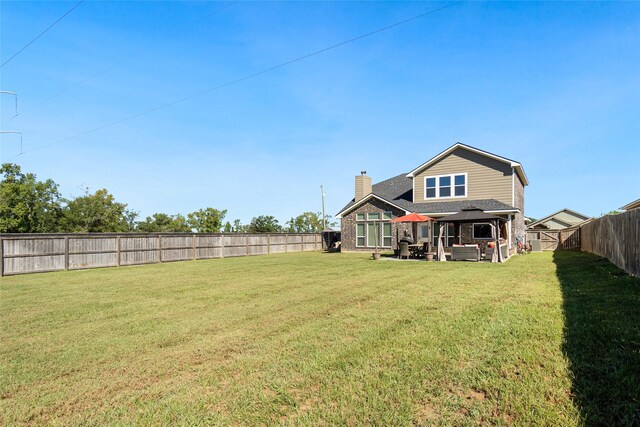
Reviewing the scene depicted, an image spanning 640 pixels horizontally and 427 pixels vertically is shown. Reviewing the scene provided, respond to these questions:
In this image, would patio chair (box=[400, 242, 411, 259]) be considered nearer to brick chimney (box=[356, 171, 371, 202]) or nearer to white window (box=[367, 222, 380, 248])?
white window (box=[367, 222, 380, 248])

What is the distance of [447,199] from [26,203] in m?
40.8

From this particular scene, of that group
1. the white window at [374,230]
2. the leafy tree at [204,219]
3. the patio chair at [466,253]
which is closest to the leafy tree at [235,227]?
the leafy tree at [204,219]

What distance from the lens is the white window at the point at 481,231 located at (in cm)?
2166

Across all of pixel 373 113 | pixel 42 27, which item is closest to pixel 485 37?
pixel 373 113

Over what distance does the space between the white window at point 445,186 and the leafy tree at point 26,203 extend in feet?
126

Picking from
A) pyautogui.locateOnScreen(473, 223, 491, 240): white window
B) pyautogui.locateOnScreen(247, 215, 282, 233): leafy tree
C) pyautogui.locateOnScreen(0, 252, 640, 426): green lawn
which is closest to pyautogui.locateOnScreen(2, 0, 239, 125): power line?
pyautogui.locateOnScreen(0, 252, 640, 426): green lawn

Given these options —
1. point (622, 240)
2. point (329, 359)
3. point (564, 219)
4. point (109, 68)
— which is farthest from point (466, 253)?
point (564, 219)

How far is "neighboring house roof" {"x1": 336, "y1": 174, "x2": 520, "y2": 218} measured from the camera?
2151 centimetres

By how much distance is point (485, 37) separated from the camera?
13375 mm

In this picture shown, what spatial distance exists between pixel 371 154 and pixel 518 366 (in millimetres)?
27100

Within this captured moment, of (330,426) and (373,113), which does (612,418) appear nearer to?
(330,426)

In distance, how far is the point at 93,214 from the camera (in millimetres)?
38406

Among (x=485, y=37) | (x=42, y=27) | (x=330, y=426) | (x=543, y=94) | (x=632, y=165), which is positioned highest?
(x=42, y=27)

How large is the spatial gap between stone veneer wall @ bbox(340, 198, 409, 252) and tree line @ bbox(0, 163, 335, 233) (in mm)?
18820
